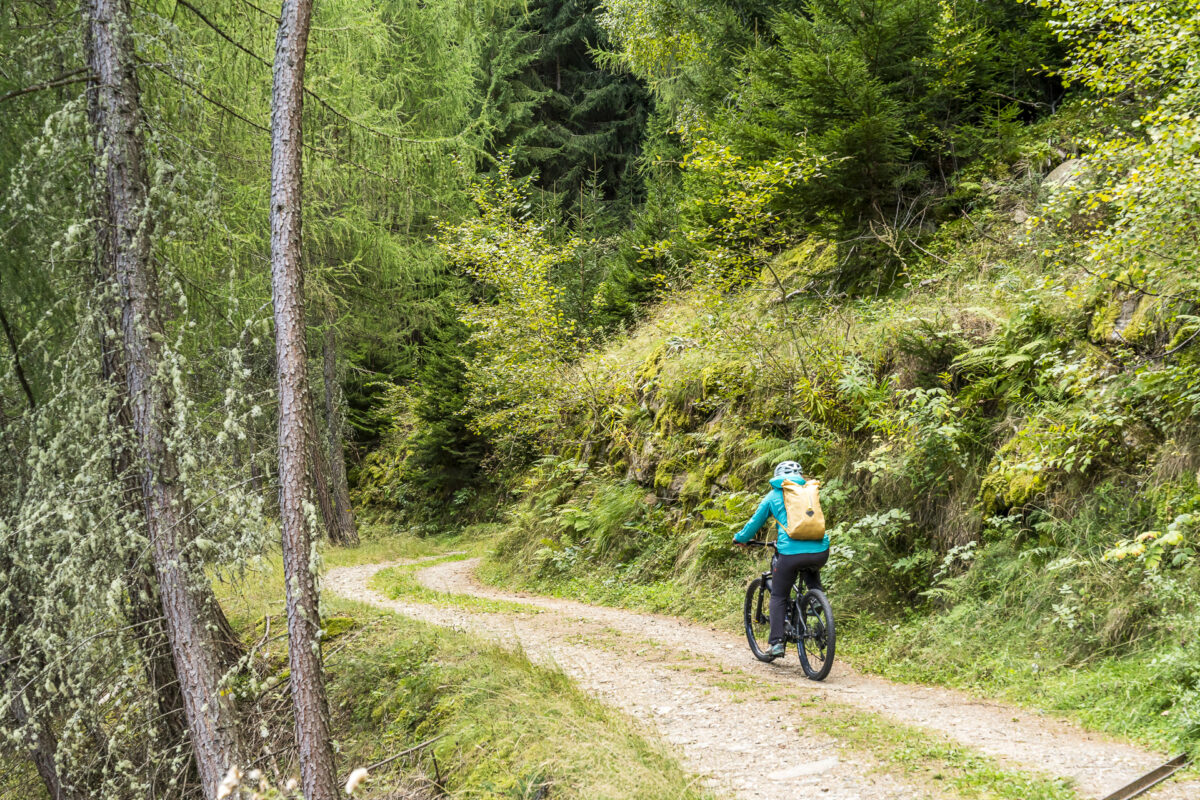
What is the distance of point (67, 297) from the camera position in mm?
5773

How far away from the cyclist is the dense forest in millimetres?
969

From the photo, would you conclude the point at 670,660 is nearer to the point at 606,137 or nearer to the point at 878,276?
the point at 878,276

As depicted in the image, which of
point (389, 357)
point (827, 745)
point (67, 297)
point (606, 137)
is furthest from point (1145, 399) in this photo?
point (606, 137)

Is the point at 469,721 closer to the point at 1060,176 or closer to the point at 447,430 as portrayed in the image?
the point at 1060,176

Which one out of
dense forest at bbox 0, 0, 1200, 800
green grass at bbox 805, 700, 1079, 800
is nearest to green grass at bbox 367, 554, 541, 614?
dense forest at bbox 0, 0, 1200, 800

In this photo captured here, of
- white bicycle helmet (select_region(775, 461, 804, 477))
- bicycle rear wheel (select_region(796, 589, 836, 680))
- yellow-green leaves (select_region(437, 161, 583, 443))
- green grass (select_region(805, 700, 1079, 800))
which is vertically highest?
yellow-green leaves (select_region(437, 161, 583, 443))

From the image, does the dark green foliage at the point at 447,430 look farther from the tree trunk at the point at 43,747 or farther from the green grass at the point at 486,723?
the tree trunk at the point at 43,747

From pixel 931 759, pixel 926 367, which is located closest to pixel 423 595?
pixel 926 367

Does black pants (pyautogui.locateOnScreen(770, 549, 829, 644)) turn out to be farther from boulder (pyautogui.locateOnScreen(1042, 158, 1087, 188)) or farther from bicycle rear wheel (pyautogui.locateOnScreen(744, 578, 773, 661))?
boulder (pyautogui.locateOnScreen(1042, 158, 1087, 188))

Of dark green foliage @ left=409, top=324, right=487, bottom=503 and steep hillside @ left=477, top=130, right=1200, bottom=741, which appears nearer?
steep hillside @ left=477, top=130, right=1200, bottom=741

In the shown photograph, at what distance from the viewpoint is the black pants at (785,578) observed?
257 inches

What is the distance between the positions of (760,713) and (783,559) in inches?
57.1

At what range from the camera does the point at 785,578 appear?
6.61m

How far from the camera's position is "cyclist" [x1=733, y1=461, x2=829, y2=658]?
21.4 ft
